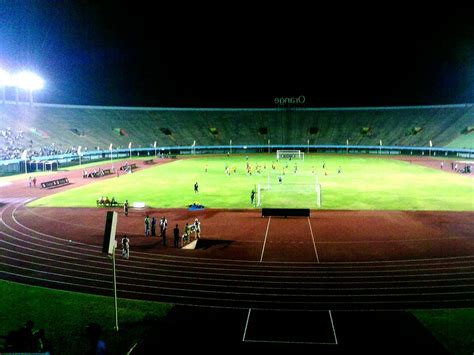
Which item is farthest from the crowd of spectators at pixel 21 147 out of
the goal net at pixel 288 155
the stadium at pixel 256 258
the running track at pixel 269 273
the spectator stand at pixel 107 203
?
the running track at pixel 269 273

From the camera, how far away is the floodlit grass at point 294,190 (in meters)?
38.3

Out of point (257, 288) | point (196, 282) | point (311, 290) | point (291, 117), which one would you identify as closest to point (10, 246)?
point (196, 282)

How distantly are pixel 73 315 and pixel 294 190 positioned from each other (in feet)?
106

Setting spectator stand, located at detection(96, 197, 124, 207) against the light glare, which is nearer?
spectator stand, located at detection(96, 197, 124, 207)

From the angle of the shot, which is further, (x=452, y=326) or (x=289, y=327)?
(x=452, y=326)

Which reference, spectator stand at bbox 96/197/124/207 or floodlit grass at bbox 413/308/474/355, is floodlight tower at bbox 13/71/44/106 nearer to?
spectator stand at bbox 96/197/124/207

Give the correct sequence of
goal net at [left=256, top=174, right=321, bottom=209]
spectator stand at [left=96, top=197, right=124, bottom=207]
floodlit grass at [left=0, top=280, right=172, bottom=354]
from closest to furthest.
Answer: floodlit grass at [left=0, top=280, right=172, bottom=354], spectator stand at [left=96, top=197, right=124, bottom=207], goal net at [left=256, top=174, right=321, bottom=209]

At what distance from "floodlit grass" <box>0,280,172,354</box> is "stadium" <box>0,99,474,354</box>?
8 cm

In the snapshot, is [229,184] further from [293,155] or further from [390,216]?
[293,155]

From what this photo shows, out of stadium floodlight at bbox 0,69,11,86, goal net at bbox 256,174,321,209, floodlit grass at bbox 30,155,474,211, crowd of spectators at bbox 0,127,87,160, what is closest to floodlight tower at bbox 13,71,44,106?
stadium floodlight at bbox 0,69,11,86

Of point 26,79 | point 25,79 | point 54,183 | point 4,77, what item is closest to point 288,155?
point 26,79

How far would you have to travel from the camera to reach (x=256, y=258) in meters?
22.4

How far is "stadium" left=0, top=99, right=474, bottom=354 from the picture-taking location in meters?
13.9

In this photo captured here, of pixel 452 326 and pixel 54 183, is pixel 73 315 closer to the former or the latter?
pixel 452 326
